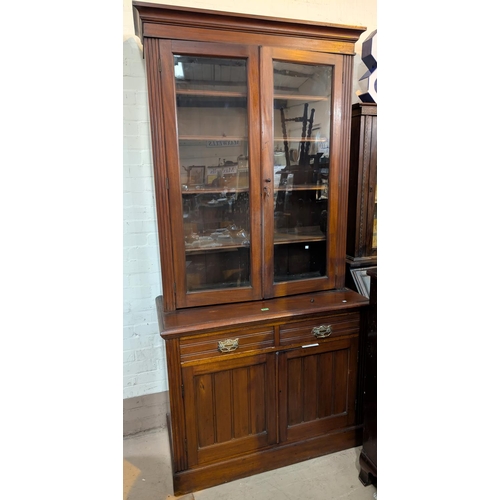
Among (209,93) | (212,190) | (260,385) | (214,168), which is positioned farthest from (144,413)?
(209,93)

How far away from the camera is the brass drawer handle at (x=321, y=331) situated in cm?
165

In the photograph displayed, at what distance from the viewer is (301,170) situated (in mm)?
1780

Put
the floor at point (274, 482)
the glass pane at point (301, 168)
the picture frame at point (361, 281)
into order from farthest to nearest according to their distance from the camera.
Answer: the picture frame at point (361, 281)
the glass pane at point (301, 168)
the floor at point (274, 482)

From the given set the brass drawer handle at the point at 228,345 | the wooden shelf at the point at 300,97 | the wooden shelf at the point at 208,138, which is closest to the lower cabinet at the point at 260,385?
the brass drawer handle at the point at 228,345

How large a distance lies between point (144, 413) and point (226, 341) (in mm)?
879

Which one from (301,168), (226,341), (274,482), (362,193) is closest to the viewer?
(226,341)

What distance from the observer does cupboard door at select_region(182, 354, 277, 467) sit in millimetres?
1512

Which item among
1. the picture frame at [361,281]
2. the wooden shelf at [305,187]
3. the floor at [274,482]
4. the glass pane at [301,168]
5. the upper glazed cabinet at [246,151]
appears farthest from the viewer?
the picture frame at [361,281]

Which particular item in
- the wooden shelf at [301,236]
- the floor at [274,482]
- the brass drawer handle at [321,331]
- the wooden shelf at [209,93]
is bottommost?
the floor at [274,482]

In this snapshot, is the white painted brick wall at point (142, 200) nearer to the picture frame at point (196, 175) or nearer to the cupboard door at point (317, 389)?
the picture frame at point (196, 175)

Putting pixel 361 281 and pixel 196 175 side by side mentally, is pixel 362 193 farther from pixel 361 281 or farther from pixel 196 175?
pixel 196 175

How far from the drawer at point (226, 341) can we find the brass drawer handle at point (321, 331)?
8.8 inches
